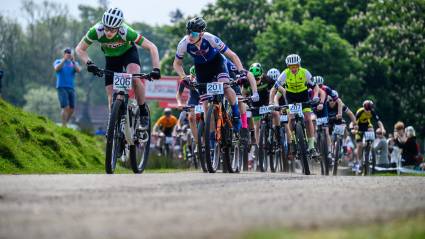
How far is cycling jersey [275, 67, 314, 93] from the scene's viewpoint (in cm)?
1905

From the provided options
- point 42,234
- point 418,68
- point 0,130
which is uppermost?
point 418,68

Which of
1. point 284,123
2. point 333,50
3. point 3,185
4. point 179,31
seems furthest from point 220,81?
point 179,31

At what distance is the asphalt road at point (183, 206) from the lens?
6.27 meters

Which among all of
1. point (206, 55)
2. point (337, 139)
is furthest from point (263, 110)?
point (206, 55)

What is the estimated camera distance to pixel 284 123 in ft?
62.8

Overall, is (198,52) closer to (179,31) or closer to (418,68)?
(418,68)

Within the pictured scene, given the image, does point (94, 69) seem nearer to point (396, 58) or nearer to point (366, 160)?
point (366, 160)

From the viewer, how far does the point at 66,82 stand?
76.5 ft

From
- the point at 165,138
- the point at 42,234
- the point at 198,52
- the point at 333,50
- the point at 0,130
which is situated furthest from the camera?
the point at 333,50

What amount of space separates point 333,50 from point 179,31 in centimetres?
1442

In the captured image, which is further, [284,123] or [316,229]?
[284,123]

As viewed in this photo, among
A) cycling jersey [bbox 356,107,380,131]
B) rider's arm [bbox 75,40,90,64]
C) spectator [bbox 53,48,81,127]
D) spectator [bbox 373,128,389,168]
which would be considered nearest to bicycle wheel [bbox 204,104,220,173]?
rider's arm [bbox 75,40,90,64]

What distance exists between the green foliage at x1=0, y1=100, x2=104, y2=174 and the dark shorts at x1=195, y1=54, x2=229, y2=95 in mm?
2965

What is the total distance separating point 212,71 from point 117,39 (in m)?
2.28
